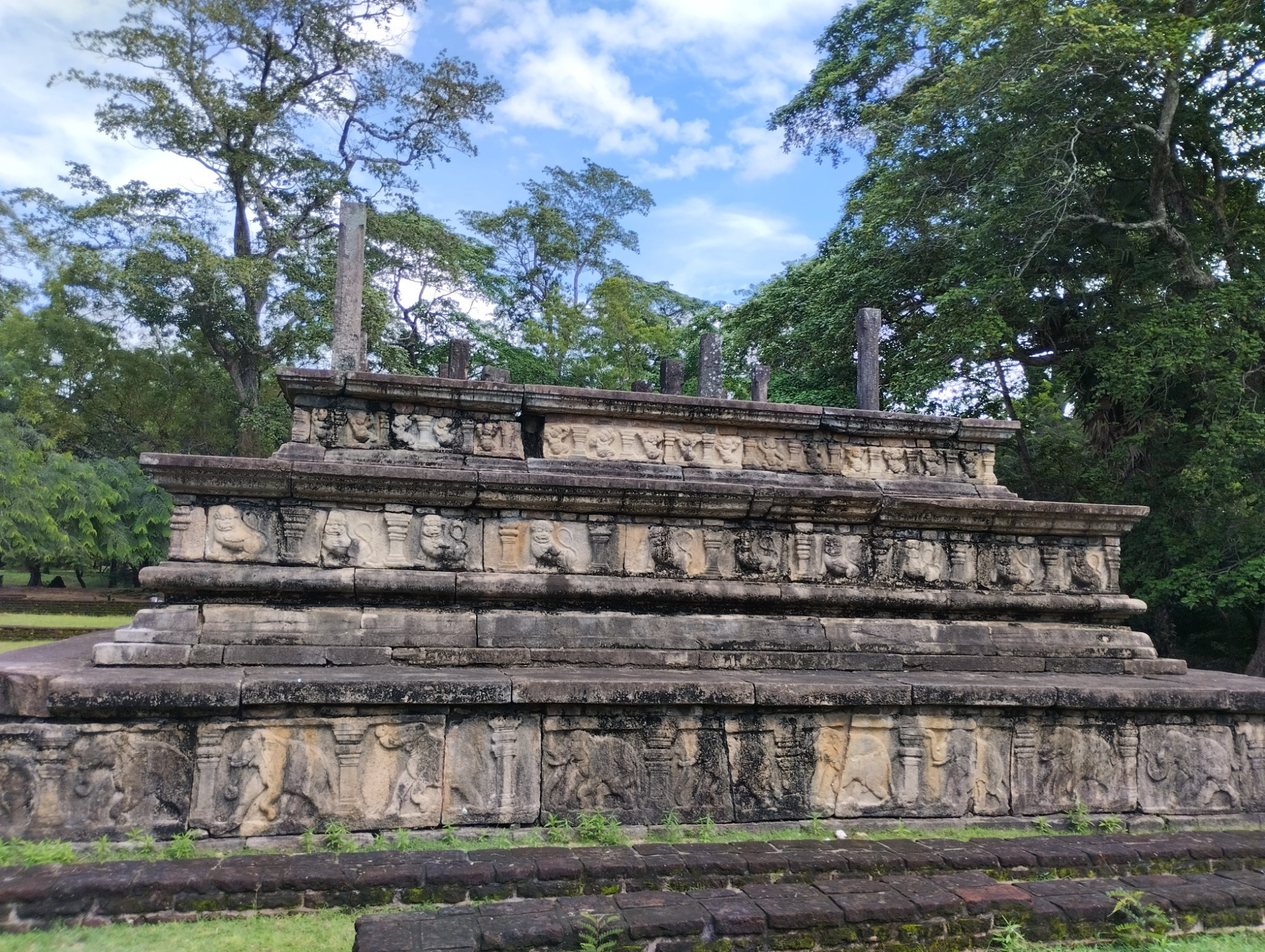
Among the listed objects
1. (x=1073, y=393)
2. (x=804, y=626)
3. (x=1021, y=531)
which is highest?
(x=1073, y=393)

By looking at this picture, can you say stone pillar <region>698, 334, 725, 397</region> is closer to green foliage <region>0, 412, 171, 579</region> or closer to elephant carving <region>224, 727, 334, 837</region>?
elephant carving <region>224, 727, 334, 837</region>

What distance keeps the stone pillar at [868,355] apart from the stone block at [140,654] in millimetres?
6529

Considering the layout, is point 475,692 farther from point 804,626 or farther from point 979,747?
point 979,747

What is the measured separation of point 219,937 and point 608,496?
11.6 ft

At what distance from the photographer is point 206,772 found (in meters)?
4.59

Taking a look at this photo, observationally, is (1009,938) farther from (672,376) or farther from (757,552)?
(672,376)

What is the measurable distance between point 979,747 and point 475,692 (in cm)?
331

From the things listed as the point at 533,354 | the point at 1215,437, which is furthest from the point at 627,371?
the point at 1215,437

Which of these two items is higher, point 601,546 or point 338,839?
point 601,546

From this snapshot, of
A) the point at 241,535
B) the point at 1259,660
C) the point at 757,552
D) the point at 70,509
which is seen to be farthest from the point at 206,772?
the point at 70,509

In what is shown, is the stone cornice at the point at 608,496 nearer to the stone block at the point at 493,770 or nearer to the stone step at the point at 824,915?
the stone block at the point at 493,770

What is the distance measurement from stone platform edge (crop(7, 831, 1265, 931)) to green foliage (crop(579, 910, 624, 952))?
0.26ft

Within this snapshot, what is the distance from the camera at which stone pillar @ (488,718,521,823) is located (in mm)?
4883

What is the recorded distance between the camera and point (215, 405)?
26047mm
